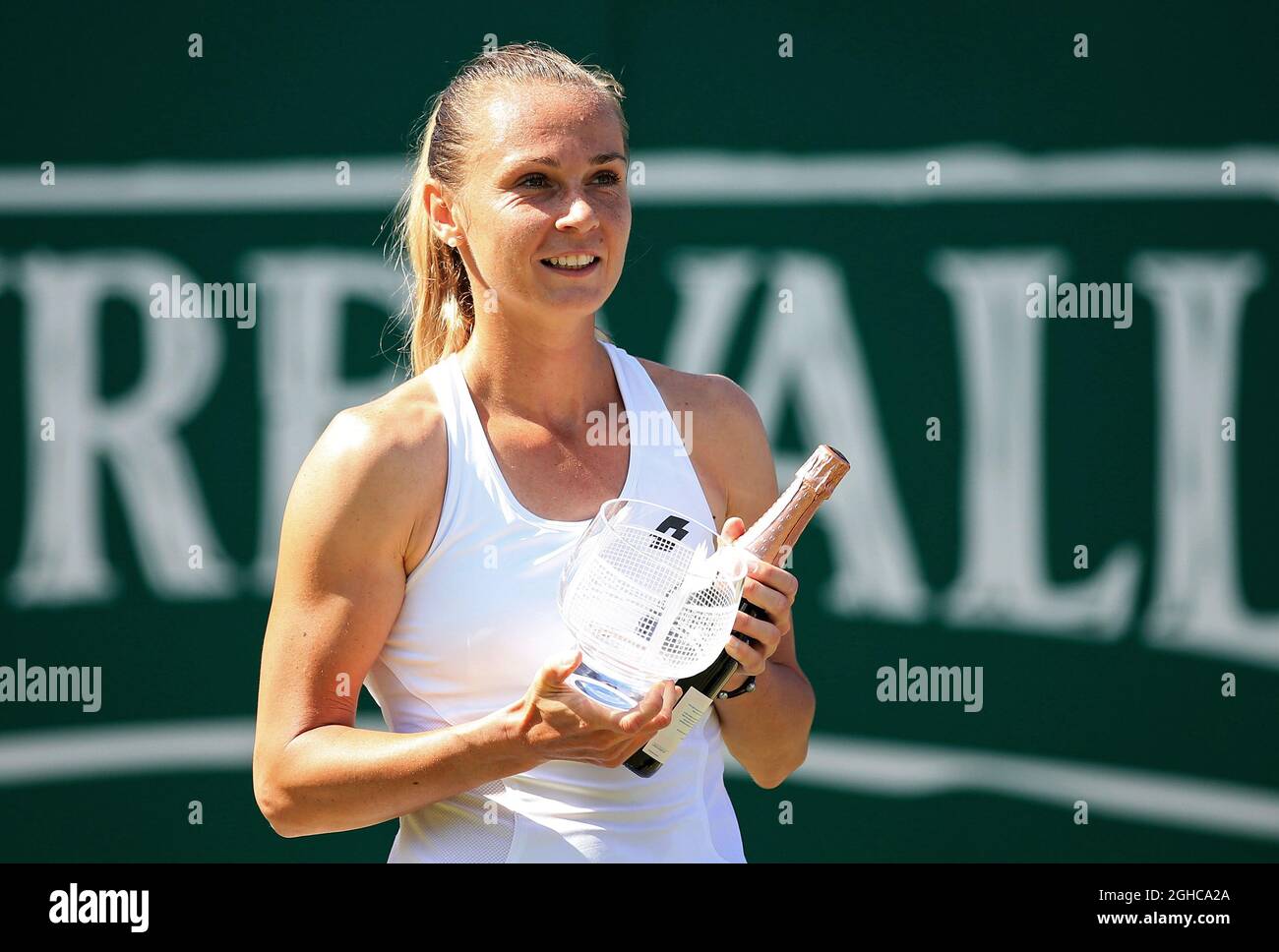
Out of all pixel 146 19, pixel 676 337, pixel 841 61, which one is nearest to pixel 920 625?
pixel 676 337

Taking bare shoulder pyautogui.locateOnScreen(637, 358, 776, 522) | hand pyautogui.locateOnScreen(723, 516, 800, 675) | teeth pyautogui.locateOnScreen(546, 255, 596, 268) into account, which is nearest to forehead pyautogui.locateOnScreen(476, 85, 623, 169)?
teeth pyautogui.locateOnScreen(546, 255, 596, 268)

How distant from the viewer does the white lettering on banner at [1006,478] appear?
10.8 feet

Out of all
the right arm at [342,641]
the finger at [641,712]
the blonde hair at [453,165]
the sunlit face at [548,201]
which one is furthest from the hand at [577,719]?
the blonde hair at [453,165]

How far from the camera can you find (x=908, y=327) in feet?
10.8

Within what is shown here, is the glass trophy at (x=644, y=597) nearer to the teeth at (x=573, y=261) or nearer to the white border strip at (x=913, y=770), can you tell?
the teeth at (x=573, y=261)

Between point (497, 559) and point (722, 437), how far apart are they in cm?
38

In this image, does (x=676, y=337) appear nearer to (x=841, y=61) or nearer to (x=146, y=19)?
(x=841, y=61)

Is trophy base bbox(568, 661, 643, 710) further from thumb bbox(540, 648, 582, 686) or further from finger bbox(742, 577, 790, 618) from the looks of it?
finger bbox(742, 577, 790, 618)

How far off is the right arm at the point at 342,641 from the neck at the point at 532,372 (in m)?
0.15

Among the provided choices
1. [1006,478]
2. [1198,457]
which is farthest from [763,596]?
[1198,457]

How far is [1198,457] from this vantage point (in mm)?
3309

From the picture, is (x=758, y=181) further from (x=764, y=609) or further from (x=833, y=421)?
(x=764, y=609)

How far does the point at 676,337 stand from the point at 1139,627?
126cm

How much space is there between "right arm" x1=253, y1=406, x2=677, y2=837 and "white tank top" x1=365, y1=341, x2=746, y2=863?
4 cm
